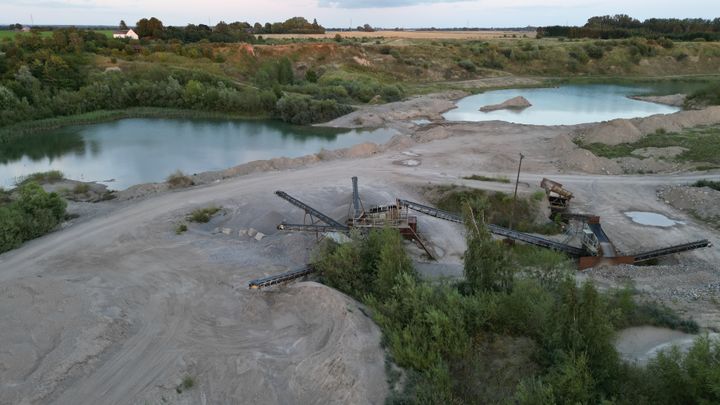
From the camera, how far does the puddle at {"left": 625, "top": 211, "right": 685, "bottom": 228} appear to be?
28.2 meters

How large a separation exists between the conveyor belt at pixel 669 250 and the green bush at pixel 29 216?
30169 millimetres

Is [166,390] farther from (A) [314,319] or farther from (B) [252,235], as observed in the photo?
(B) [252,235]

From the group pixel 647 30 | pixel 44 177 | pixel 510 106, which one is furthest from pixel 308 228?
pixel 647 30

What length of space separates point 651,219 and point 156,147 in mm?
42011

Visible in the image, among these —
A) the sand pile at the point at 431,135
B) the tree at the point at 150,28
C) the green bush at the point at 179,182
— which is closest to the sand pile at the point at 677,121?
the sand pile at the point at 431,135

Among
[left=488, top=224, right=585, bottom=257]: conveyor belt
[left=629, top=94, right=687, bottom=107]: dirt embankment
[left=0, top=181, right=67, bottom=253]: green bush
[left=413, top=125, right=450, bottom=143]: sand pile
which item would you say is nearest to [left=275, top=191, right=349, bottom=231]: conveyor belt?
[left=488, top=224, right=585, bottom=257]: conveyor belt

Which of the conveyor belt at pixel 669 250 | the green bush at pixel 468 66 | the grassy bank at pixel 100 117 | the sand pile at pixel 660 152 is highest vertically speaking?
the green bush at pixel 468 66

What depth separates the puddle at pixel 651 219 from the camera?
2820 centimetres

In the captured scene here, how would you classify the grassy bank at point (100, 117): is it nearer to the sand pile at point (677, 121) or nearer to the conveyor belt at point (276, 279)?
the sand pile at point (677, 121)

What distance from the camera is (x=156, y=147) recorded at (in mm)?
47625

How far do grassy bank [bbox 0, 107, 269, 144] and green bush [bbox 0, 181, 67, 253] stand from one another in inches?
1135

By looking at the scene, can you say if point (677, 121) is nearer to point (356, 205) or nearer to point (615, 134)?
point (615, 134)

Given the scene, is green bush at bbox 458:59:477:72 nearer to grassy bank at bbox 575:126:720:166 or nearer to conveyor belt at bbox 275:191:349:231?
grassy bank at bbox 575:126:720:166

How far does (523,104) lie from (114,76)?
184ft
